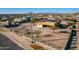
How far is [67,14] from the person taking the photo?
4.02 metres

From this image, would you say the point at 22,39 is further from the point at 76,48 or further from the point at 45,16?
the point at 76,48
